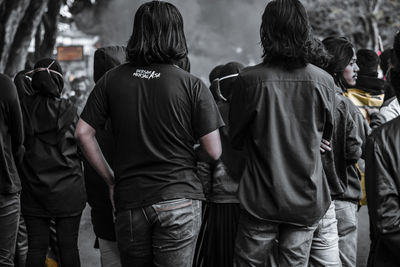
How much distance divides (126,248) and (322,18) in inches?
→ 892

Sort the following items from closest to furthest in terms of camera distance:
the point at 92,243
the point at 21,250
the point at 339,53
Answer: the point at 339,53
the point at 21,250
the point at 92,243

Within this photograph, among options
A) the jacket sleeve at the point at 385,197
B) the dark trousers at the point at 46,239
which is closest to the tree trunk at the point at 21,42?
the dark trousers at the point at 46,239

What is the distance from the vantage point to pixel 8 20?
12523 millimetres

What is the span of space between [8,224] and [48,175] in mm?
555

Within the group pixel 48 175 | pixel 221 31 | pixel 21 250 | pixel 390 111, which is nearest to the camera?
pixel 390 111

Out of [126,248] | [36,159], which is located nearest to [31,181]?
[36,159]

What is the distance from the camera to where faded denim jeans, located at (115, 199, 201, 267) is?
2.88 m

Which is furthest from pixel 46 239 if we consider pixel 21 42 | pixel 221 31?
pixel 221 31

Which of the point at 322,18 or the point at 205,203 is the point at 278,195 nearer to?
the point at 205,203

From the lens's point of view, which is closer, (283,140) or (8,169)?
(283,140)

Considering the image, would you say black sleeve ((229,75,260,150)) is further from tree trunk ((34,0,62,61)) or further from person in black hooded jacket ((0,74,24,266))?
tree trunk ((34,0,62,61))

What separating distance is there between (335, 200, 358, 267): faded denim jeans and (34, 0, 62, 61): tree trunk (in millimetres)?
14333

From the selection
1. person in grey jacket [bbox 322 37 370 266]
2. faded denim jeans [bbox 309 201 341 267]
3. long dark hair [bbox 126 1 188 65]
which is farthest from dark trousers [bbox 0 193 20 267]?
person in grey jacket [bbox 322 37 370 266]

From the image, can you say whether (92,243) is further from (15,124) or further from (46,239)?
(15,124)
